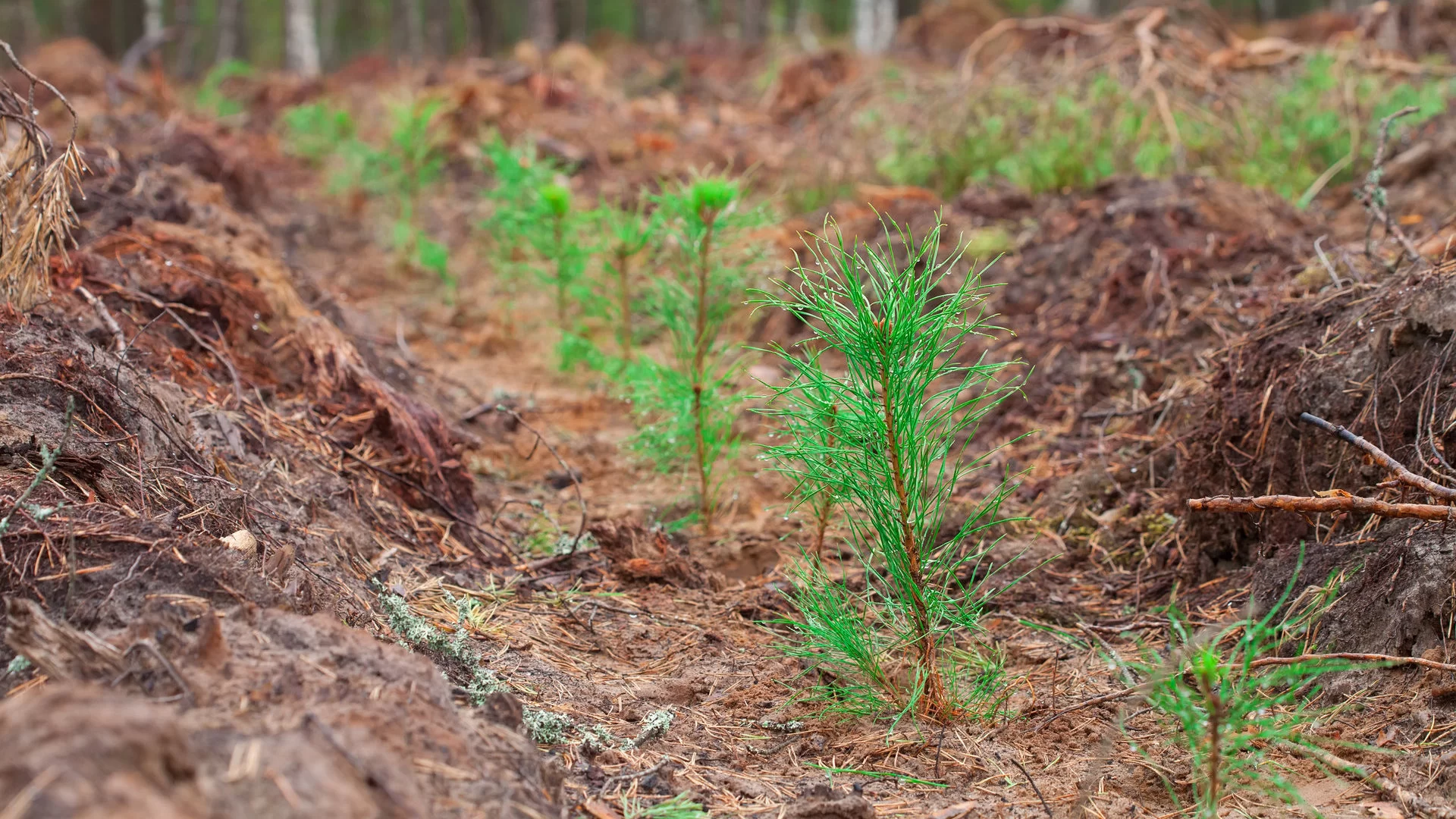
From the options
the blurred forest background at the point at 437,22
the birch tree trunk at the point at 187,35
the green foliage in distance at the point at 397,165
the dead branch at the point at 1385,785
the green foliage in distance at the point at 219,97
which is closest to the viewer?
the dead branch at the point at 1385,785

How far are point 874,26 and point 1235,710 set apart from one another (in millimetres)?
17459

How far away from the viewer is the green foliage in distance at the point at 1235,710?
1647 mm

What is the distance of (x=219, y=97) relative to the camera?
10.9 metres

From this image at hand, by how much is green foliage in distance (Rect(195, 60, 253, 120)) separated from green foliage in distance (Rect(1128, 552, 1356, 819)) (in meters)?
10.3

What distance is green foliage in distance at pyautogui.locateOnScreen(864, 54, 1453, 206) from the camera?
221 inches

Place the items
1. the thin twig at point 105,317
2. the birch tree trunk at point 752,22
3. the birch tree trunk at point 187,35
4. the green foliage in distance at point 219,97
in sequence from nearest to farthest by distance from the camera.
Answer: the thin twig at point 105,317 < the green foliage in distance at point 219,97 < the birch tree trunk at point 187,35 < the birch tree trunk at point 752,22

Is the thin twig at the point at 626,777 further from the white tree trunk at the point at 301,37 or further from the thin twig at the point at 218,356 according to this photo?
the white tree trunk at the point at 301,37

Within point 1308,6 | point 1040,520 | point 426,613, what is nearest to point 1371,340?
point 1040,520

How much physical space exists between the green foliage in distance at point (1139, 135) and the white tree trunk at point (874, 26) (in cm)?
1046

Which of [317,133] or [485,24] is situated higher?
[485,24]

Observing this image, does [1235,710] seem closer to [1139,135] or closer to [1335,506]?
[1335,506]

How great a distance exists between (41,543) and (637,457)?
6.76 feet

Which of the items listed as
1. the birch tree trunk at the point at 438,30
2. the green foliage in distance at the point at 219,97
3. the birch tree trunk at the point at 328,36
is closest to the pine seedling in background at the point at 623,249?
the green foliage in distance at the point at 219,97

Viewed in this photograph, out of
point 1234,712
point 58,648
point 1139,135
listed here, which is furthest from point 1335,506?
point 1139,135
